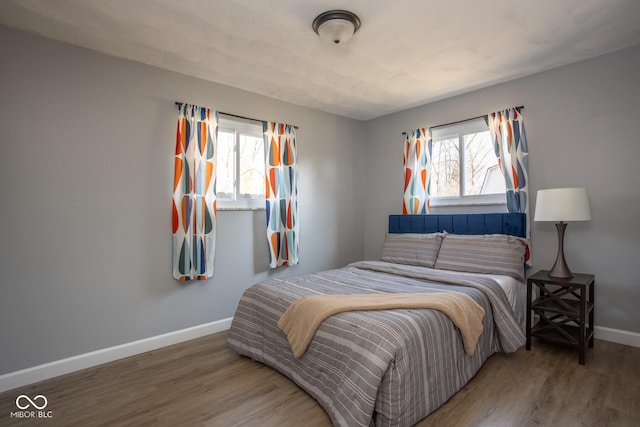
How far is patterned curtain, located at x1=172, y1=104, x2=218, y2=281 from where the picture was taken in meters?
2.92

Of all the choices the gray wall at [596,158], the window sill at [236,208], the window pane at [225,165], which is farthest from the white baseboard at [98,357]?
the gray wall at [596,158]

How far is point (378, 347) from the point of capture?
1624mm

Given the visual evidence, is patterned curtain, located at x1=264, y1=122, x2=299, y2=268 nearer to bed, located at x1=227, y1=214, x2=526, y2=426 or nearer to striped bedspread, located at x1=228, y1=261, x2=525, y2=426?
bed, located at x1=227, y1=214, x2=526, y2=426

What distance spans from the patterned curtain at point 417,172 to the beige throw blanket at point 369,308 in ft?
5.95

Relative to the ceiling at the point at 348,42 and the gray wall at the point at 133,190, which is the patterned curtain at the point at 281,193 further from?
the ceiling at the point at 348,42

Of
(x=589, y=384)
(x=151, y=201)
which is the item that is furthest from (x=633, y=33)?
(x=151, y=201)

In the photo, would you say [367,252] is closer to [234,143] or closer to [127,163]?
[234,143]

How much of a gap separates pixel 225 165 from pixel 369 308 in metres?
2.18

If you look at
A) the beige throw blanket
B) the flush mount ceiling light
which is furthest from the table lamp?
the flush mount ceiling light

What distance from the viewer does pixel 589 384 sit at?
206 cm

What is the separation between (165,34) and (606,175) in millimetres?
3718

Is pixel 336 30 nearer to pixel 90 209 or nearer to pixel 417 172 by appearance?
pixel 417 172

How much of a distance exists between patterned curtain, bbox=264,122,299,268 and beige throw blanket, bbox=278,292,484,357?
4.74ft

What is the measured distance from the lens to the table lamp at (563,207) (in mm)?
2445
